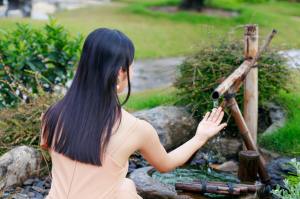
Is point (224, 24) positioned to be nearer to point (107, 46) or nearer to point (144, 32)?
point (144, 32)

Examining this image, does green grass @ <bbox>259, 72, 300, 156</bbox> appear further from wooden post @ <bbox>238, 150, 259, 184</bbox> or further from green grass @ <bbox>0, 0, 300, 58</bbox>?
green grass @ <bbox>0, 0, 300, 58</bbox>

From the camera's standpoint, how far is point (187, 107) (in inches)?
237

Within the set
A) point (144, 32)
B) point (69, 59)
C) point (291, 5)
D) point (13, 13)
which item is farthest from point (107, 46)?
point (291, 5)

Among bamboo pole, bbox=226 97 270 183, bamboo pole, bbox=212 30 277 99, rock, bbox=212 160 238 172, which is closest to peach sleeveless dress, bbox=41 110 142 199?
bamboo pole, bbox=212 30 277 99

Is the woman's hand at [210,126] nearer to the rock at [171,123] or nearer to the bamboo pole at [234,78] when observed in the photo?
the bamboo pole at [234,78]

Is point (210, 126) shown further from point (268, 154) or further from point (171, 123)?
point (268, 154)

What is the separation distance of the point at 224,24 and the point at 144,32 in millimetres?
2079

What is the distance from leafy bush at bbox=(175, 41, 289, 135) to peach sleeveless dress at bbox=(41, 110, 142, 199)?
3.13 m

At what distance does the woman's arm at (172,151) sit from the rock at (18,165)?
2.08 metres

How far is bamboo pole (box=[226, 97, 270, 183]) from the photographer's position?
15.8 feet

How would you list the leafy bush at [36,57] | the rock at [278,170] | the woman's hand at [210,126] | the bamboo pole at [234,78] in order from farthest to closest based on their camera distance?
the leafy bush at [36,57]
the rock at [278,170]
the bamboo pole at [234,78]
the woman's hand at [210,126]

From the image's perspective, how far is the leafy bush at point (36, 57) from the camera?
6.35 metres

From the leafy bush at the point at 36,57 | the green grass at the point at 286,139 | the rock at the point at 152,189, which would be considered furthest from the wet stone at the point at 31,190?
the green grass at the point at 286,139

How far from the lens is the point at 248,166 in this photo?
4984 millimetres
